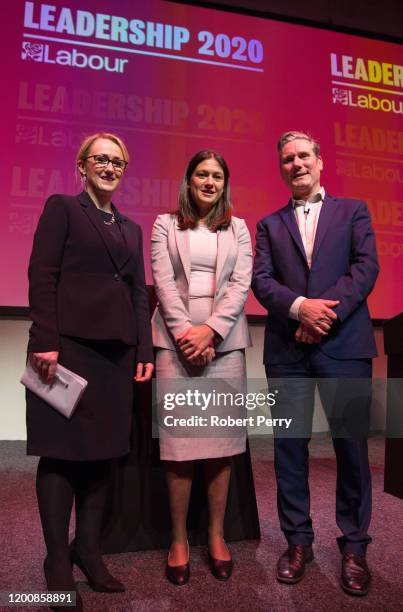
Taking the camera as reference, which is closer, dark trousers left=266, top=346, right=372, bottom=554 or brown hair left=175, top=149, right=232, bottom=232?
dark trousers left=266, top=346, right=372, bottom=554

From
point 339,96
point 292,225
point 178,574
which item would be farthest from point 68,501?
point 339,96

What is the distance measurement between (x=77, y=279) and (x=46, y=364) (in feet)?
0.89

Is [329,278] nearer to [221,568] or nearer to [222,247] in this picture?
[222,247]

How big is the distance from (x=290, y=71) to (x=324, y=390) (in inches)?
131

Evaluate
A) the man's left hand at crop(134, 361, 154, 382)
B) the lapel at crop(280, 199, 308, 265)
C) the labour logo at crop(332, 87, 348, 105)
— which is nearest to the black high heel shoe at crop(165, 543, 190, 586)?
the man's left hand at crop(134, 361, 154, 382)

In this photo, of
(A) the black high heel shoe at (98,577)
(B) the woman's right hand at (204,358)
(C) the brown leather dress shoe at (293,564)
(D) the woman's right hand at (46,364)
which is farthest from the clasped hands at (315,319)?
(A) the black high heel shoe at (98,577)

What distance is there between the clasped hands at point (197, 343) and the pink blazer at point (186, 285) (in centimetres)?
3

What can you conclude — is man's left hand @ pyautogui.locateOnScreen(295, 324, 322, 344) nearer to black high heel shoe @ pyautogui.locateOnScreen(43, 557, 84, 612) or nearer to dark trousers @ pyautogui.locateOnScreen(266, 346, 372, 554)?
dark trousers @ pyautogui.locateOnScreen(266, 346, 372, 554)

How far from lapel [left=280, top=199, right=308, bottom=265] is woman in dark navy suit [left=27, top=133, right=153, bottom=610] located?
23.4 inches

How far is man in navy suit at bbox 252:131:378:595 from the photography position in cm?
162

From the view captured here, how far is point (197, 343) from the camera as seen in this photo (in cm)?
161

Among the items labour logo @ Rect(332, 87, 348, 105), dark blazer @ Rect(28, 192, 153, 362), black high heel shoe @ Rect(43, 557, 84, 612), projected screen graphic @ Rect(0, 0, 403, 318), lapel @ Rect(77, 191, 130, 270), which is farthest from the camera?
labour logo @ Rect(332, 87, 348, 105)

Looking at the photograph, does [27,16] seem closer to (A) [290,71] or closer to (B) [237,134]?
(B) [237,134]

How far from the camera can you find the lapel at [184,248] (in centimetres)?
173
